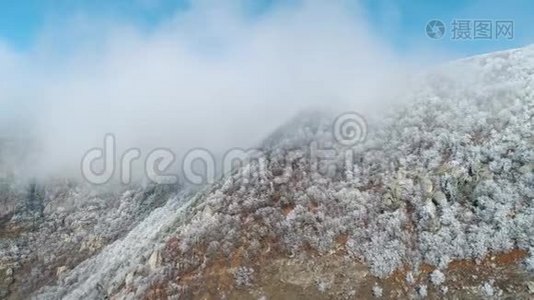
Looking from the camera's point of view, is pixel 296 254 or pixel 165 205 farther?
pixel 165 205

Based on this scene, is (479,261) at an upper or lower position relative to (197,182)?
lower

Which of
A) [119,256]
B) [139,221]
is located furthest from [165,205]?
[119,256]

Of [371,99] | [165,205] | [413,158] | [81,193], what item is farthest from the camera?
[81,193]

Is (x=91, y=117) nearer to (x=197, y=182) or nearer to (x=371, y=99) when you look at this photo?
(x=197, y=182)

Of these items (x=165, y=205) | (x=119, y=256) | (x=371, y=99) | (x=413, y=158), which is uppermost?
(x=371, y=99)

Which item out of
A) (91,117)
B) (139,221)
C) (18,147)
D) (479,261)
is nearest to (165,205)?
(139,221)

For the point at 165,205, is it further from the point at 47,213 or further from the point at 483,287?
the point at 483,287

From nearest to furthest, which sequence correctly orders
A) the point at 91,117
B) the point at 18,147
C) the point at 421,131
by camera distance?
the point at 421,131, the point at 18,147, the point at 91,117
